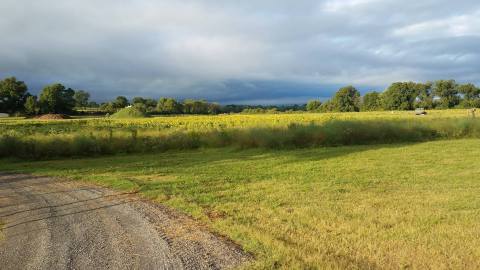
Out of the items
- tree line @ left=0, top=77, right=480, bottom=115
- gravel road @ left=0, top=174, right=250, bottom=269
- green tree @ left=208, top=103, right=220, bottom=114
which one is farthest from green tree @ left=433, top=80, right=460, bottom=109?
gravel road @ left=0, top=174, right=250, bottom=269

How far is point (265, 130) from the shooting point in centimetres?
2422

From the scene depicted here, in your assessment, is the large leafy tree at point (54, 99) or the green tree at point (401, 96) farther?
the green tree at point (401, 96)

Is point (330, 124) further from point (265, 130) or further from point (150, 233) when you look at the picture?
point (150, 233)

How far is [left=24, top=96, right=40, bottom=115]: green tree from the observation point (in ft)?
267

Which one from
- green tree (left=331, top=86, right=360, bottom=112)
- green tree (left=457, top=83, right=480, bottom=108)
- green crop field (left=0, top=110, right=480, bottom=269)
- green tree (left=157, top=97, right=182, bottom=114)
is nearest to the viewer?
green crop field (left=0, top=110, right=480, bottom=269)

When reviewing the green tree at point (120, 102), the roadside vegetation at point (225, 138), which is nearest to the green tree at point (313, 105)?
the green tree at point (120, 102)

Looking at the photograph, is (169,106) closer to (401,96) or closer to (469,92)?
(401,96)

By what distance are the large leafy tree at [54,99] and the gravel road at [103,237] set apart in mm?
81573

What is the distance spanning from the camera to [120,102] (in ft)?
389

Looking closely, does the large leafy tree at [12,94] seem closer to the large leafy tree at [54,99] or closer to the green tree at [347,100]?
the large leafy tree at [54,99]

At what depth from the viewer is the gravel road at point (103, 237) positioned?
5254 millimetres

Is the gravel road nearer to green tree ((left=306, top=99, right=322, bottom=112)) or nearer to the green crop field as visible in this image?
the green crop field

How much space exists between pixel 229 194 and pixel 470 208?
4646 mm

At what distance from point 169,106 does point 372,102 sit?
49327 millimetres
